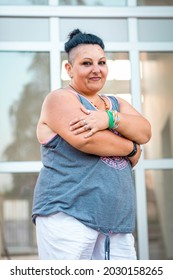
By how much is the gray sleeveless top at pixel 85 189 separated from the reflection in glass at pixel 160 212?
1.86 meters

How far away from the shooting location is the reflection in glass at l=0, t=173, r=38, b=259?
3.40 meters

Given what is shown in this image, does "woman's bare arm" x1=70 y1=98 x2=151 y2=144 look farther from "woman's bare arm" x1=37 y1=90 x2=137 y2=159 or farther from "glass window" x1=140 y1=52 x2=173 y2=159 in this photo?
"glass window" x1=140 y1=52 x2=173 y2=159

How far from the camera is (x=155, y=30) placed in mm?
3693

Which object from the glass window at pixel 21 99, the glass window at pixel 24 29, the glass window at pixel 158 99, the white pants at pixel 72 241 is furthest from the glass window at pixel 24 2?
the white pants at pixel 72 241

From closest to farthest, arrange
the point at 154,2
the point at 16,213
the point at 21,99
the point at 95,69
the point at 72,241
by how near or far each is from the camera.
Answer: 1. the point at 72,241
2. the point at 95,69
3. the point at 16,213
4. the point at 21,99
5. the point at 154,2

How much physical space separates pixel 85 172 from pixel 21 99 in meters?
2.03

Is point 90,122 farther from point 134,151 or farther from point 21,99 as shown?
point 21,99

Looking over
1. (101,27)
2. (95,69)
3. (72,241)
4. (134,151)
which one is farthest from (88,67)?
(101,27)

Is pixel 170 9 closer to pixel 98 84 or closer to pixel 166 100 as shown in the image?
pixel 166 100

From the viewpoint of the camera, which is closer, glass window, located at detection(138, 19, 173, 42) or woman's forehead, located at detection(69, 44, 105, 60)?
woman's forehead, located at detection(69, 44, 105, 60)

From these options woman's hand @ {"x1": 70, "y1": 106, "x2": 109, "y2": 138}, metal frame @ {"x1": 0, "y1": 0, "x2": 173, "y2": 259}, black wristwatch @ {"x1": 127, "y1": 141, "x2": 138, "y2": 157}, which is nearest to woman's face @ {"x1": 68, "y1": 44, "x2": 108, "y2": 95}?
woman's hand @ {"x1": 70, "y1": 106, "x2": 109, "y2": 138}

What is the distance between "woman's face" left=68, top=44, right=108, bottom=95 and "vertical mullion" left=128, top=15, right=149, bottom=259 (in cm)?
186
